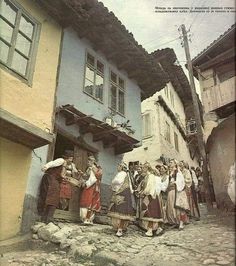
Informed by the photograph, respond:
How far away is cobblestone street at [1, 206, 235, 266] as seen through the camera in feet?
17.3

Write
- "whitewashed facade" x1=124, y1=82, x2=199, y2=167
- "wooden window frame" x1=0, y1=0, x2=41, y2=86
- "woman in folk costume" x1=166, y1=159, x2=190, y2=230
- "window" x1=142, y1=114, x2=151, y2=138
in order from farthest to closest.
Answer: "window" x1=142, y1=114, x2=151, y2=138, "whitewashed facade" x1=124, y1=82, x2=199, y2=167, "woman in folk costume" x1=166, y1=159, x2=190, y2=230, "wooden window frame" x1=0, y1=0, x2=41, y2=86

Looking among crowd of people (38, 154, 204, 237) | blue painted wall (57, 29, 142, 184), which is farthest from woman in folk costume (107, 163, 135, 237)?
blue painted wall (57, 29, 142, 184)

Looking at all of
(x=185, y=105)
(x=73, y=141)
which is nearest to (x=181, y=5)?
(x=73, y=141)

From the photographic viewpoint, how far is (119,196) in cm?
730

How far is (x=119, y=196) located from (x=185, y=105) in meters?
17.1

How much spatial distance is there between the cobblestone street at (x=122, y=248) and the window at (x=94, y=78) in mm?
4099

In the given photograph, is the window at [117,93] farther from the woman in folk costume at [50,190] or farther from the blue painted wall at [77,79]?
the woman in folk costume at [50,190]

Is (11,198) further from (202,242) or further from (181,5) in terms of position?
(181,5)

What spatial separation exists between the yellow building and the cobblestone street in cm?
74

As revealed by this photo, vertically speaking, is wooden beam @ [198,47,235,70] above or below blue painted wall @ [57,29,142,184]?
above

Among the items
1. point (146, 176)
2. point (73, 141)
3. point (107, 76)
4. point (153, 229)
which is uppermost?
point (107, 76)

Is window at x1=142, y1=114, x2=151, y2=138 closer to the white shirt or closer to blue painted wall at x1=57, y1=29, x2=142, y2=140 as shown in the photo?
blue painted wall at x1=57, y1=29, x2=142, y2=140

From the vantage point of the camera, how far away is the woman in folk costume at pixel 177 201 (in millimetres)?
8039

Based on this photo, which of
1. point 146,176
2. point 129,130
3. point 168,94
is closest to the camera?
→ point 146,176
